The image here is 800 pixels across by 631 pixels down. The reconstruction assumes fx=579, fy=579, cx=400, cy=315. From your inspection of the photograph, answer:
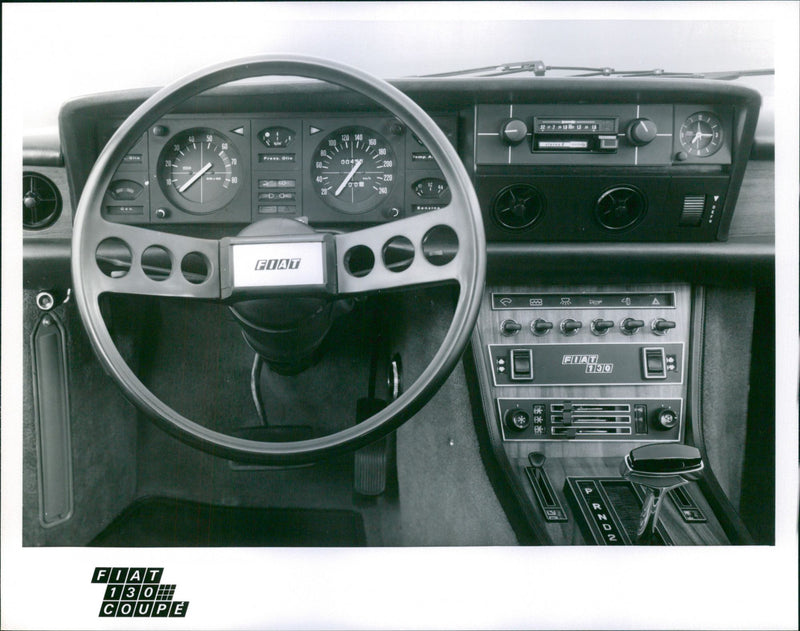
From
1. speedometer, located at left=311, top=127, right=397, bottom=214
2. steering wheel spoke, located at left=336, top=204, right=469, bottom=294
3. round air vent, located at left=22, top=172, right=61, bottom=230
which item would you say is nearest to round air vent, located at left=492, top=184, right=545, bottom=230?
speedometer, located at left=311, top=127, right=397, bottom=214

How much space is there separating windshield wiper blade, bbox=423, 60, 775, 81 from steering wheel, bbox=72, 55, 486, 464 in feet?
1.23

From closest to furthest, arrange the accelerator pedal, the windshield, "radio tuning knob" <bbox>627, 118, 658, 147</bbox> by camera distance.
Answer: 1. the windshield
2. "radio tuning knob" <bbox>627, 118, 658, 147</bbox>
3. the accelerator pedal

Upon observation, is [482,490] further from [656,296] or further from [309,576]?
[656,296]

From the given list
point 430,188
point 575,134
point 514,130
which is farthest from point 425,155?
point 575,134

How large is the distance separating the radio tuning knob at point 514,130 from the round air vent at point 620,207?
0.21 m

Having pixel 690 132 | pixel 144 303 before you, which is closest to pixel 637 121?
pixel 690 132

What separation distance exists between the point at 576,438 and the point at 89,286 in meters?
0.97

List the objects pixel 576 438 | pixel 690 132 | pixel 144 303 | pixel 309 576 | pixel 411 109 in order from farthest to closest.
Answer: pixel 144 303 < pixel 576 438 < pixel 690 132 < pixel 309 576 < pixel 411 109

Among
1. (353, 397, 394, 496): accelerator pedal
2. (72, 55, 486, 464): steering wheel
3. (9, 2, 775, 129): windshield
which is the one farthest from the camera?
(353, 397, 394, 496): accelerator pedal

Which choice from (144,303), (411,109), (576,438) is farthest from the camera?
(144,303)

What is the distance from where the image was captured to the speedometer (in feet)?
3.64

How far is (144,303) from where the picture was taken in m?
1.37

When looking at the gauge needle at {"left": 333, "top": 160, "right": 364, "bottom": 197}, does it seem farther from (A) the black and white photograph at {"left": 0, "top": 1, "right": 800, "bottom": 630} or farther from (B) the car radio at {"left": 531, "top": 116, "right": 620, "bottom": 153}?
(B) the car radio at {"left": 531, "top": 116, "right": 620, "bottom": 153}

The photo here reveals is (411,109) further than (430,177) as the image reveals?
No
